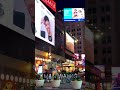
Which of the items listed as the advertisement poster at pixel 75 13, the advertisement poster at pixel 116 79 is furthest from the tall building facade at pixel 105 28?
the advertisement poster at pixel 75 13

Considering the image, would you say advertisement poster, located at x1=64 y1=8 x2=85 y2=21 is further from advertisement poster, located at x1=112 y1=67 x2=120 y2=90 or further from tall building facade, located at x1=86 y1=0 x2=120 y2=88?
advertisement poster, located at x1=112 y1=67 x2=120 y2=90

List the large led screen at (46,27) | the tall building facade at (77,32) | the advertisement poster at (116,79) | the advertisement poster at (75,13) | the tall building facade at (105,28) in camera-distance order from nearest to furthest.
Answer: the advertisement poster at (116,79) → the tall building facade at (105,28) → the advertisement poster at (75,13) → the tall building facade at (77,32) → the large led screen at (46,27)

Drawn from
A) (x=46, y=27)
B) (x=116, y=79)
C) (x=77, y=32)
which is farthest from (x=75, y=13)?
(x=116, y=79)

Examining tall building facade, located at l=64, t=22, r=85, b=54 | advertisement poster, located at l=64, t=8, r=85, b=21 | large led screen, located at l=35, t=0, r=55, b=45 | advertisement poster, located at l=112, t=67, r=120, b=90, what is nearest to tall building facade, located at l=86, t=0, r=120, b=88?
advertisement poster, located at l=112, t=67, r=120, b=90

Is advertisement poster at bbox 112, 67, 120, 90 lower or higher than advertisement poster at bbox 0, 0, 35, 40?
lower

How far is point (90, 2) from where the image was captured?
4023 millimetres

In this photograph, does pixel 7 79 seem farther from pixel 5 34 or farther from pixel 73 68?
pixel 73 68

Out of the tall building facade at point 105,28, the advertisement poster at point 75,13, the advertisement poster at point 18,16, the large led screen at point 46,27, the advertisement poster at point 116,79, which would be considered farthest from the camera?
the large led screen at point 46,27

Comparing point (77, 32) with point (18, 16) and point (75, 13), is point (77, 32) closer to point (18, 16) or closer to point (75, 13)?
point (75, 13)

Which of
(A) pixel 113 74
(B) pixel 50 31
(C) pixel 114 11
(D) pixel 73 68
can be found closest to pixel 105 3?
(C) pixel 114 11

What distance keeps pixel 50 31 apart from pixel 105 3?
6.19 metres

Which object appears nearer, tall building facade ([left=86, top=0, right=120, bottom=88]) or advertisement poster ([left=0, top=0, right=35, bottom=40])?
advertisement poster ([left=0, top=0, right=35, bottom=40])

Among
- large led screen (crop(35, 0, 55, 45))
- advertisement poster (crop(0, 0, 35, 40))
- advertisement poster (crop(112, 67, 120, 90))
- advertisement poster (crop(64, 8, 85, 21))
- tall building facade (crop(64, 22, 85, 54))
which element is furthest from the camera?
large led screen (crop(35, 0, 55, 45))

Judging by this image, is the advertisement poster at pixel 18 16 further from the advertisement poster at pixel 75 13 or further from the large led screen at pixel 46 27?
the large led screen at pixel 46 27
